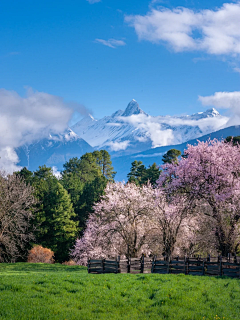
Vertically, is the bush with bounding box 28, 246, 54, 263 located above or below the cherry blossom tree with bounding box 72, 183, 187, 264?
below

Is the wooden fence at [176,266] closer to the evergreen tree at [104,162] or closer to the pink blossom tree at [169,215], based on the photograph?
the pink blossom tree at [169,215]

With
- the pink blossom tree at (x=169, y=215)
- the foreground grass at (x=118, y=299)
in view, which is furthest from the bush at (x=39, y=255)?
the foreground grass at (x=118, y=299)

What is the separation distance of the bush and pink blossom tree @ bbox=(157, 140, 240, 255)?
3010 cm

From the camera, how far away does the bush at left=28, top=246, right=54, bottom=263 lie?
5066 cm

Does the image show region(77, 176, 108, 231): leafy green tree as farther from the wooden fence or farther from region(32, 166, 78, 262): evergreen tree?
the wooden fence

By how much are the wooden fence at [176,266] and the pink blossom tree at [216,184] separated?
4560 mm

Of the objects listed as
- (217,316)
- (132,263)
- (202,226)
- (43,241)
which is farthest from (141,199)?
(43,241)

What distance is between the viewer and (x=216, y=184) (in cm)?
2642

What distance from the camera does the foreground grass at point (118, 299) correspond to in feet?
34.7

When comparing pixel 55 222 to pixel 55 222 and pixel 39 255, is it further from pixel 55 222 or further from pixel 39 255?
pixel 39 255

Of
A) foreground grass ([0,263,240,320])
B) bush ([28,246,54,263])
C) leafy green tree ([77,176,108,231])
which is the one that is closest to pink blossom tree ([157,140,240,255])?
foreground grass ([0,263,240,320])

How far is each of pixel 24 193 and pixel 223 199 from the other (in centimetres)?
2733

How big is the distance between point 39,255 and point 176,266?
115 feet

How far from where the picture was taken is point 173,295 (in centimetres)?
1294
